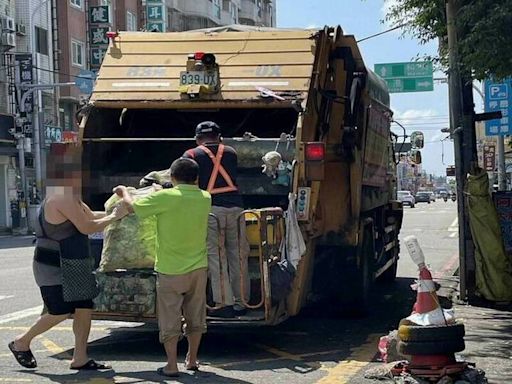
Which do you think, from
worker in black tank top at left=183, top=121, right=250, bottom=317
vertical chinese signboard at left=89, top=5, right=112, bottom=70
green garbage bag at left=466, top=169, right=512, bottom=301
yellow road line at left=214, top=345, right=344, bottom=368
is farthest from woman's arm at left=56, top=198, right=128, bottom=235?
vertical chinese signboard at left=89, top=5, right=112, bottom=70

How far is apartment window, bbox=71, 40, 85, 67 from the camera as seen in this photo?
43103 millimetres

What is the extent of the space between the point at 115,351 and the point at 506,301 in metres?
5.29

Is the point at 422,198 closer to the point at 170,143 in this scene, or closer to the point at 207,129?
the point at 170,143

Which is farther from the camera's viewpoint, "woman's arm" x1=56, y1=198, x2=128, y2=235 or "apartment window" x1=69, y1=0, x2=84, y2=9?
"apartment window" x1=69, y1=0, x2=84, y2=9

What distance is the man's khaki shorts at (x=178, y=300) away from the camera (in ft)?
22.4

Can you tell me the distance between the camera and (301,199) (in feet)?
26.3

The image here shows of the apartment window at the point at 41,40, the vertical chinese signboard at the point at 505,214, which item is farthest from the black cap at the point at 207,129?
the apartment window at the point at 41,40

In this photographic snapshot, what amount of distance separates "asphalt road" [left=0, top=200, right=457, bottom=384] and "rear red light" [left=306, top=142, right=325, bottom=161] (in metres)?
1.80

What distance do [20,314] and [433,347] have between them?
600 centimetres

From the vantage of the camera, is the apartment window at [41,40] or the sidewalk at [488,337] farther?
the apartment window at [41,40]

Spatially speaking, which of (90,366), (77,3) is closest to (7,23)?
(77,3)

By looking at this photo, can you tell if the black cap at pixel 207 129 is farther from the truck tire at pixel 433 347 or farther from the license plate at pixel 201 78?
the truck tire at pixel 433 347

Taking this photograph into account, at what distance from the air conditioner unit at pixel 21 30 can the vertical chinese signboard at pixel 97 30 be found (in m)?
4.37

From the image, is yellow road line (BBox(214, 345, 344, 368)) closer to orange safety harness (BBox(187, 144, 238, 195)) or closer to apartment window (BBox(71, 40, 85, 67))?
orange safety harness (BBox(187, 144, 238, 195))
